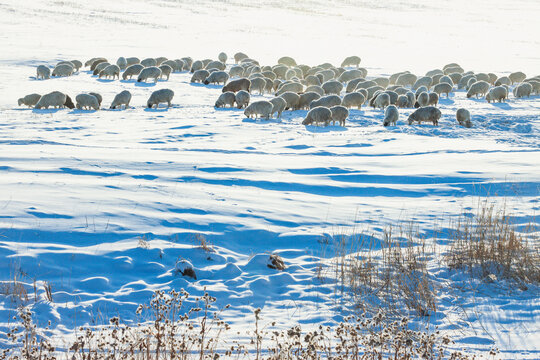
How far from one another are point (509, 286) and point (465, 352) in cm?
165

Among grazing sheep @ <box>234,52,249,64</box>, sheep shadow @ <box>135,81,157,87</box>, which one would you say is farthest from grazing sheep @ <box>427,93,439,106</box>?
grazing sheep @ <box>234,52,249,64</box>

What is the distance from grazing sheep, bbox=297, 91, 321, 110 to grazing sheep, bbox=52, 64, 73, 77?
11.9 metres

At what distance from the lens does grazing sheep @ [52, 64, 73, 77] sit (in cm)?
2462

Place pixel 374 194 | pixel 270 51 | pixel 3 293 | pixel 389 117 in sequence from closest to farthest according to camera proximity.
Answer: pixel 3 293
pixel 374 194
pixel 389 117
pixel 270 51

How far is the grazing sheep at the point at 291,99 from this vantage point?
18.1m

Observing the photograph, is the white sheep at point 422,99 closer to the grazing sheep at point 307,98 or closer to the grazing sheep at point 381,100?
the grazing sheep at point 381,100

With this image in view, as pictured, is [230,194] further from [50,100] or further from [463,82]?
[463,82]

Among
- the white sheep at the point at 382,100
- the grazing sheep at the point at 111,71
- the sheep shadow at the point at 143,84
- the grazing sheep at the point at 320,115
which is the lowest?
the grazing sheep at the point at 320,115

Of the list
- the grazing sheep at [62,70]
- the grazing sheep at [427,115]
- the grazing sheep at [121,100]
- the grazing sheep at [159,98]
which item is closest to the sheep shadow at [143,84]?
the grazing sheep at [62,70]

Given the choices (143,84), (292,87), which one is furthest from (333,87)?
(143,84)

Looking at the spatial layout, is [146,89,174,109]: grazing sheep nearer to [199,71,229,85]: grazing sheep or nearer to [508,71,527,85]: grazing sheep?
[199,71,229,85]: grazing sheep

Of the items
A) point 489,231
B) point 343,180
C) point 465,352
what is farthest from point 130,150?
point 465,352

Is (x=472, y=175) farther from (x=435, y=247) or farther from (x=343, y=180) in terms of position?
(x=435, y=247)

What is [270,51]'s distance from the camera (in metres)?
37.9
